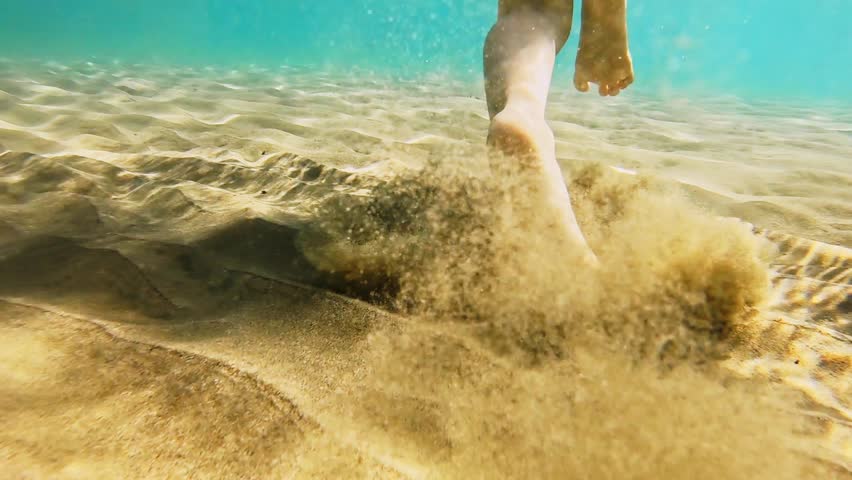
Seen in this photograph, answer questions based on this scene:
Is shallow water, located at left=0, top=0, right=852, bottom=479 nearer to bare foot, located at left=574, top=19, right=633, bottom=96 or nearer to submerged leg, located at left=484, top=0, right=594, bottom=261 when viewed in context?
submerged leg, located at left=484, top=0, right=594, bottom=261

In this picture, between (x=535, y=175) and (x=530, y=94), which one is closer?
(x=535, y=175)

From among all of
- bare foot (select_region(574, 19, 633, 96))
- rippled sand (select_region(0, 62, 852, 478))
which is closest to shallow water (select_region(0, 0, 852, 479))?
rippled sand (select_region(0, 62, 852, 478))

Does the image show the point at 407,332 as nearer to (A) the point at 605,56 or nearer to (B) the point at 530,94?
(B) the point at 530,94

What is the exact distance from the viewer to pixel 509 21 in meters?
1.68

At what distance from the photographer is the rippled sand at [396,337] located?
81 centimetres

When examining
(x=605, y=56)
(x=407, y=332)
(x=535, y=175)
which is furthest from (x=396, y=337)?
(x=605, y=56)

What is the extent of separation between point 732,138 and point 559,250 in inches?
229

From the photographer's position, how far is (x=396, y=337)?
1.15 metres

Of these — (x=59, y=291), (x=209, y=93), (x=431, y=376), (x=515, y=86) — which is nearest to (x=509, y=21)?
(x=515, y=86)

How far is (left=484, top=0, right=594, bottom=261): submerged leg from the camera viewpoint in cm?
126

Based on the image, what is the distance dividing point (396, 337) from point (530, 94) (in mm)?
939

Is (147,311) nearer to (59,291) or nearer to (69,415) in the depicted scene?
(59,291)

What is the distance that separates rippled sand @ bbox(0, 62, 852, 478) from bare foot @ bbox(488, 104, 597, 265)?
76 millimetres

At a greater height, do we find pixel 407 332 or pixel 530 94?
pixel 530 94
